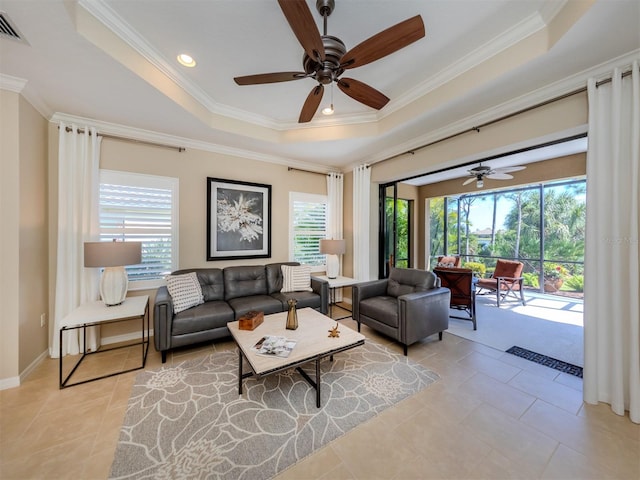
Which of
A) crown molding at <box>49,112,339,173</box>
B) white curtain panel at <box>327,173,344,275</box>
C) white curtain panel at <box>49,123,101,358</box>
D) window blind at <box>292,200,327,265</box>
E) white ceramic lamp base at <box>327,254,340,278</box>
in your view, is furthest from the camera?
white curtain panel at <box>327,173,344,275</box>

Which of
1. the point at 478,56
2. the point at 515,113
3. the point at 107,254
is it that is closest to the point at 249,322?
the point at 107,254

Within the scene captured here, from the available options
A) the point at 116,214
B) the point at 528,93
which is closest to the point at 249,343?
the point at 116,214

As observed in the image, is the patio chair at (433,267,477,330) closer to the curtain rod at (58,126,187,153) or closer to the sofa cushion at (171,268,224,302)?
the sofa cushion at (171,268,224,302)

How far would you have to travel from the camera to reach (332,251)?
165 inches

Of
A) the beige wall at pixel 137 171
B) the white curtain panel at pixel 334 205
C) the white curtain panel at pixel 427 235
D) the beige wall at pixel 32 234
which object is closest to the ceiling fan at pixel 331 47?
the beige wall at pixel 137 171

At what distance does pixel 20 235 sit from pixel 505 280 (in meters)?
7.46

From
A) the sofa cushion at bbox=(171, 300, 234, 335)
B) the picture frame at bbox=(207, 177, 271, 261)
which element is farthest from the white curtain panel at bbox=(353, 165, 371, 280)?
the sofa cushion at bbox=(171, 300, 234, 335)

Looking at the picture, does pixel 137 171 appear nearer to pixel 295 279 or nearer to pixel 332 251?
pixel 295 279

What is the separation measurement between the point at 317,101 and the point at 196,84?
1.53 meters

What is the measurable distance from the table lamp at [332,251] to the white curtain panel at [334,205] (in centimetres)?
65

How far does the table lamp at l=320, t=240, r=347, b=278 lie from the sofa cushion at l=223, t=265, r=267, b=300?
112 centimetres

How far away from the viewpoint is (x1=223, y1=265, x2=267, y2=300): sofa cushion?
349 cm

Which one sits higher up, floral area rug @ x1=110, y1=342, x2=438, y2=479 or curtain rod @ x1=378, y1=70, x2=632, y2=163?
curtain rod @ x1=378, y1=70, x2=632, y2=163

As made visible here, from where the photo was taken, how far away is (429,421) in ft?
5.94
